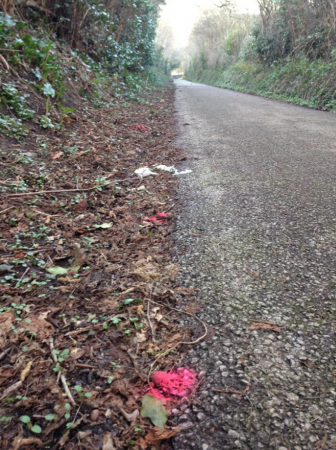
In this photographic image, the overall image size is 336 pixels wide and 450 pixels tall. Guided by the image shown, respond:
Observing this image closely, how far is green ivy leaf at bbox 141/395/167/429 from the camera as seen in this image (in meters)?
0.94

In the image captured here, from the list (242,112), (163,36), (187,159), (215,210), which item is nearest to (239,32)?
(242,112)

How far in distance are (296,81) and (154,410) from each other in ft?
35.2

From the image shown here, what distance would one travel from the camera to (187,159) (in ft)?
11.6

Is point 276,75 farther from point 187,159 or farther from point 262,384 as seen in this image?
point 262,384

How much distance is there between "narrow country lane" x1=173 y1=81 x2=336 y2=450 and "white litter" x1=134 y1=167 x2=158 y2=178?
362mm

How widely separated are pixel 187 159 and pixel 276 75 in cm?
978

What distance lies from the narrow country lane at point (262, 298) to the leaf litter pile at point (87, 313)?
98 millimetres

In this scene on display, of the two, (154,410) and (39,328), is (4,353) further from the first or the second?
(154,410)

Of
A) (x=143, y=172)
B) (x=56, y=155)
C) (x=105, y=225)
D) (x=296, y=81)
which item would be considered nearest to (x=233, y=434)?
Result: (x=105, y=225)

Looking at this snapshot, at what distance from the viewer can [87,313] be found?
1.34 metres

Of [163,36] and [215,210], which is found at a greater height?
[163,36]

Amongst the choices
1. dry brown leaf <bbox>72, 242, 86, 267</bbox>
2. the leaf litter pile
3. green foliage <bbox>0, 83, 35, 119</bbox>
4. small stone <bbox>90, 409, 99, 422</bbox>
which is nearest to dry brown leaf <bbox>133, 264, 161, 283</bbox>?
the leaf litter pile

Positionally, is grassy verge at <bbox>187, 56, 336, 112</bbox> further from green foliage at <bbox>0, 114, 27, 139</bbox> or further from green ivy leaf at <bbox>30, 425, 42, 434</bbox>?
green ivy leaf at <bbox>30, 425, 42, 434</bbox>

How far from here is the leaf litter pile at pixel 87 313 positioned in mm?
933
